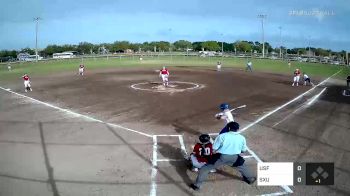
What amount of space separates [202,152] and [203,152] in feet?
0.14

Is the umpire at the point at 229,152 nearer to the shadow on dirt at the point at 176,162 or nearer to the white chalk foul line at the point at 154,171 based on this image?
the shadow on dirt at the point at 176,162

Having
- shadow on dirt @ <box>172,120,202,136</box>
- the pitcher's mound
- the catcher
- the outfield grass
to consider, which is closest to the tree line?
the outfield grass

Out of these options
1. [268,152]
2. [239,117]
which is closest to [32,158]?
[268,152]

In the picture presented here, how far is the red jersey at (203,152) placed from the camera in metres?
10.9

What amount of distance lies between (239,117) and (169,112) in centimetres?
393

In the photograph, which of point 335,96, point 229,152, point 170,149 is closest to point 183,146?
point 170,149

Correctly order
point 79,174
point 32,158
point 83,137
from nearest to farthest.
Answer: point 79,174, point 32,158, point 83,137

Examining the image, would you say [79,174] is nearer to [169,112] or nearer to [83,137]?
[83,137]

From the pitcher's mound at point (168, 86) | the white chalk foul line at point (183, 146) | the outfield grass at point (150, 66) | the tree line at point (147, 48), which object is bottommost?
the white chalk foul line at point (183, 146)

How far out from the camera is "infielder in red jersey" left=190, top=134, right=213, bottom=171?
428 inches

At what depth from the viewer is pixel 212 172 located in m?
11.3

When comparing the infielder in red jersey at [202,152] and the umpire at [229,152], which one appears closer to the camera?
the umpire at [229,152]

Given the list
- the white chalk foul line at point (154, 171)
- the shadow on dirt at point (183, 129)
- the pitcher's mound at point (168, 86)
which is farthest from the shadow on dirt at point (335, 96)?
the white chalk foul line at point (154, 171)

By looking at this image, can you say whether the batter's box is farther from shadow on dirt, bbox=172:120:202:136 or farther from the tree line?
the tree line
